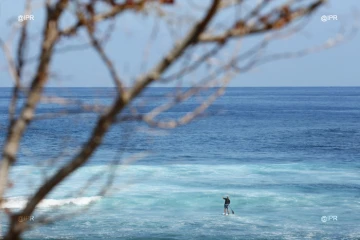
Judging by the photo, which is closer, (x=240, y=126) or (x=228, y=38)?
(x=228, y=38)

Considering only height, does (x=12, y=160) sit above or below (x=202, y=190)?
below

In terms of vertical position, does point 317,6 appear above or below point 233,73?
above

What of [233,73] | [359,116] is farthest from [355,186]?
[359,116]

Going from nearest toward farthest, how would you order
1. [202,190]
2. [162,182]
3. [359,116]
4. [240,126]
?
[202,190], [162,182], [240,126], [359,116]

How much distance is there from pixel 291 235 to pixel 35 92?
21.3 meters

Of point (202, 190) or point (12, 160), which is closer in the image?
point (12, 160)

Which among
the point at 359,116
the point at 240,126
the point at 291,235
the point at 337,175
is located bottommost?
the point at 291,235

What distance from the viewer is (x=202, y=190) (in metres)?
34.4

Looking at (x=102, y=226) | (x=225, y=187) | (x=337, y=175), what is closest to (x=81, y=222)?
Result: (x=102, y=226)

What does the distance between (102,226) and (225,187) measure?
1145 cm

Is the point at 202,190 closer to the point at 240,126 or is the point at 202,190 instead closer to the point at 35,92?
the point at 35,92

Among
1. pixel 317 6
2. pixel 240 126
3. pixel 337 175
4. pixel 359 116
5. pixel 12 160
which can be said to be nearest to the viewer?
pixel 317 6

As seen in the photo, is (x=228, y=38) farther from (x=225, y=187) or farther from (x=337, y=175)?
(x=337, y=175)

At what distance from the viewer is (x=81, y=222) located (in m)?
25.9
